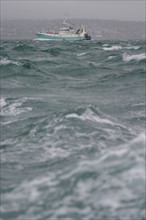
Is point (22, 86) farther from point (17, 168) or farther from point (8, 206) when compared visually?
point (8, 206)

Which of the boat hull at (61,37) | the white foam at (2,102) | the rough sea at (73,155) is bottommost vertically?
the rough sea at (73,155)

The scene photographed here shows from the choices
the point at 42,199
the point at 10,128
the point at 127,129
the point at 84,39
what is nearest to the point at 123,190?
the point at 42,199

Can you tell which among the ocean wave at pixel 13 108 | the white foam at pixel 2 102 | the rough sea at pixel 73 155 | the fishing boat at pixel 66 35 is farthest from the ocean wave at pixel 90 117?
the fishing boat at pixel 66 35

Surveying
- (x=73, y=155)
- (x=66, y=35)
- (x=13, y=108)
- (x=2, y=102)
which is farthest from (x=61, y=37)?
(x=73, y=155)

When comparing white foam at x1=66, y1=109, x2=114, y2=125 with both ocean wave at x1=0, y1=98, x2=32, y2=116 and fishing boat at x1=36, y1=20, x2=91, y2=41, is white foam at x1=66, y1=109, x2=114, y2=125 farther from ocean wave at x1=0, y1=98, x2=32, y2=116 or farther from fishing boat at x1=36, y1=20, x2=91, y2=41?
fishing boat at x1=36, y1=20, x2=91, y2=41

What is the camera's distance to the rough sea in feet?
33.9

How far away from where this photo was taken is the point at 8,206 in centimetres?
1075

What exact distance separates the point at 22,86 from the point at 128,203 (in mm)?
22407

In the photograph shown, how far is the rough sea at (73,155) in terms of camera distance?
10336 millimetres

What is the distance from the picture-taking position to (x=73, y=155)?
14.0 m

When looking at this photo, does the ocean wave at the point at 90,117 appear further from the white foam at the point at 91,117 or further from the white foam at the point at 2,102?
the white foam at the point at 2,102

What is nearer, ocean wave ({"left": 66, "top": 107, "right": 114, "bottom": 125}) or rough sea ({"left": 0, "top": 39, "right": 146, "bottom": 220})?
rough sea ({"left": 0, "top": 39, "right": 146, "bottom": 220})

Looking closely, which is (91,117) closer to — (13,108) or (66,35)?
(13,108)

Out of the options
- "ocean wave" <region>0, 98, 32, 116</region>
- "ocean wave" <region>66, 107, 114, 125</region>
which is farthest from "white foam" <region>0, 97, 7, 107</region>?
"ocean wave" <region>66, 107, 114, 125</region>
